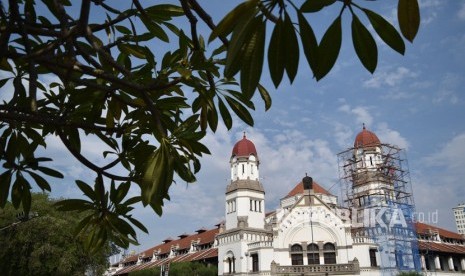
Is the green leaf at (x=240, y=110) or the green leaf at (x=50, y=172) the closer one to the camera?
the green leaf at (x=240, y=110)

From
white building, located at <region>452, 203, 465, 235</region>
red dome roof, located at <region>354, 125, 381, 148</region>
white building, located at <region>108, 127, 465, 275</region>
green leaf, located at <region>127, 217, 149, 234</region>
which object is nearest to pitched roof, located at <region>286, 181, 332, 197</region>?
white building, located at <region>108, 127, 465, 275</region>

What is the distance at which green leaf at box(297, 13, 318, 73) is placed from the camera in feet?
4.30

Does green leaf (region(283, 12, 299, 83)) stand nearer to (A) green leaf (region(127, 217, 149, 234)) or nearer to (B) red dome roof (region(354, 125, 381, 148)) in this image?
(A) green leaf (region(127, 217, 149, 234))

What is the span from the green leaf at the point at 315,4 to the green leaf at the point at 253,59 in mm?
136

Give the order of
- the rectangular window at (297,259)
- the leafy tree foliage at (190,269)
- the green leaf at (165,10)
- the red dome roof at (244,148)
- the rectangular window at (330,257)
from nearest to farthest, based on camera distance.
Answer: the green leaf at (165,10) → the rectangular window at (330,257) → the rectangular window at (297,259) → the leafy tree foliage at (190,269) → the red dome roof at (244,148)

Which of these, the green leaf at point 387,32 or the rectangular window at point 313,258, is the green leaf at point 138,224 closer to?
the green leaf at point 387,32

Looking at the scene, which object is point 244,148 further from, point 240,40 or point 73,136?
point 240,40

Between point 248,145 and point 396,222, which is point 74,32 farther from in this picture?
point 248,145

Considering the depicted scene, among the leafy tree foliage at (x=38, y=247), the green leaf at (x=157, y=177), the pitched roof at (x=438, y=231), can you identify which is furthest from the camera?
the pitched roof at (x=438, y=231)

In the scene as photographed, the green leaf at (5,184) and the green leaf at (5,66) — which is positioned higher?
the green leaf at (5,66)

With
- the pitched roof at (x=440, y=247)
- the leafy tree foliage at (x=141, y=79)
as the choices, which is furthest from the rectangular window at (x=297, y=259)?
the leafy tree foliage at (x=141, y=79)

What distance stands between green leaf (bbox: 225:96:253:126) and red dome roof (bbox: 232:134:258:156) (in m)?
36.3

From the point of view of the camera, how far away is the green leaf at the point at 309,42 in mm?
1312

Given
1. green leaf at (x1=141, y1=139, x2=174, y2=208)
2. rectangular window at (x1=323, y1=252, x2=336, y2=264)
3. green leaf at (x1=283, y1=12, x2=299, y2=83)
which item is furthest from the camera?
rectangular window at (x1=323, y1=252, x2=336, y2=264)
